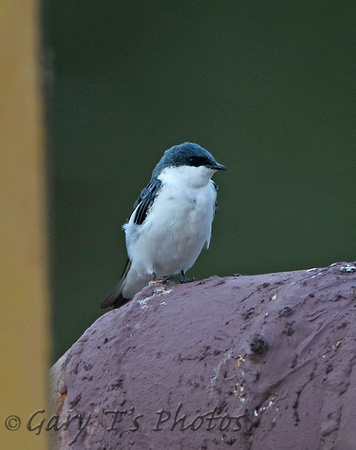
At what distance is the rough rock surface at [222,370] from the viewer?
1375 mm

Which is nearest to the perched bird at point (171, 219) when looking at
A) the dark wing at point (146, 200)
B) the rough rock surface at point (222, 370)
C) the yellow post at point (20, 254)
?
the dark wing at point (146, 200)

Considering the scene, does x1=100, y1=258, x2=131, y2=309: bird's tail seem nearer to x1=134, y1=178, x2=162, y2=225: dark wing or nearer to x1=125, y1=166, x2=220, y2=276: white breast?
x1=125, y1=166, x2=220, y2=276: white breast

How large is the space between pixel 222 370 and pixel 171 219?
1193 millimetres

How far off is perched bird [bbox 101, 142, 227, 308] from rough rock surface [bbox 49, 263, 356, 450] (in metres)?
0.83

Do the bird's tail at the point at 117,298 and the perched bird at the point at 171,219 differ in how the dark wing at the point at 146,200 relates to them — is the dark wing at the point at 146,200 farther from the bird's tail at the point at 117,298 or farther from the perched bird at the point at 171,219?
the bird's tail at the point at 117,298

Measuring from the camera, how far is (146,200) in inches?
109

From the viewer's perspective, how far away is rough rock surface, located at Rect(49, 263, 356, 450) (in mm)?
1375

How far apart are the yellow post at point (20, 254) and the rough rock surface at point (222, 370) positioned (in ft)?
0.68

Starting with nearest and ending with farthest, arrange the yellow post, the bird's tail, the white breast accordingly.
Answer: the yellow post
the white breast
the bird's tail

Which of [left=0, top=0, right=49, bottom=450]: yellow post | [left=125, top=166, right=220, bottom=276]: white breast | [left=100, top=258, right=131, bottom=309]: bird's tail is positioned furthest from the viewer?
[left=100, top=258, right=131, bottom=309]: bird's tail

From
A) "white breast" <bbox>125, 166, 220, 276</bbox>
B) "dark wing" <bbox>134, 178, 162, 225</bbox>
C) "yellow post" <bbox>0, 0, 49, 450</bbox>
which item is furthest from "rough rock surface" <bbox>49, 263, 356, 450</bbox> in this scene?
"dark wing" <bbox>134, 178, 162, 225</bbox>

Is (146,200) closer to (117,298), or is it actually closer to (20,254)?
(117,298)

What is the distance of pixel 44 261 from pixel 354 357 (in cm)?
61

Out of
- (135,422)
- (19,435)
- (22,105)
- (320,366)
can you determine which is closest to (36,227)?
(22,105)
